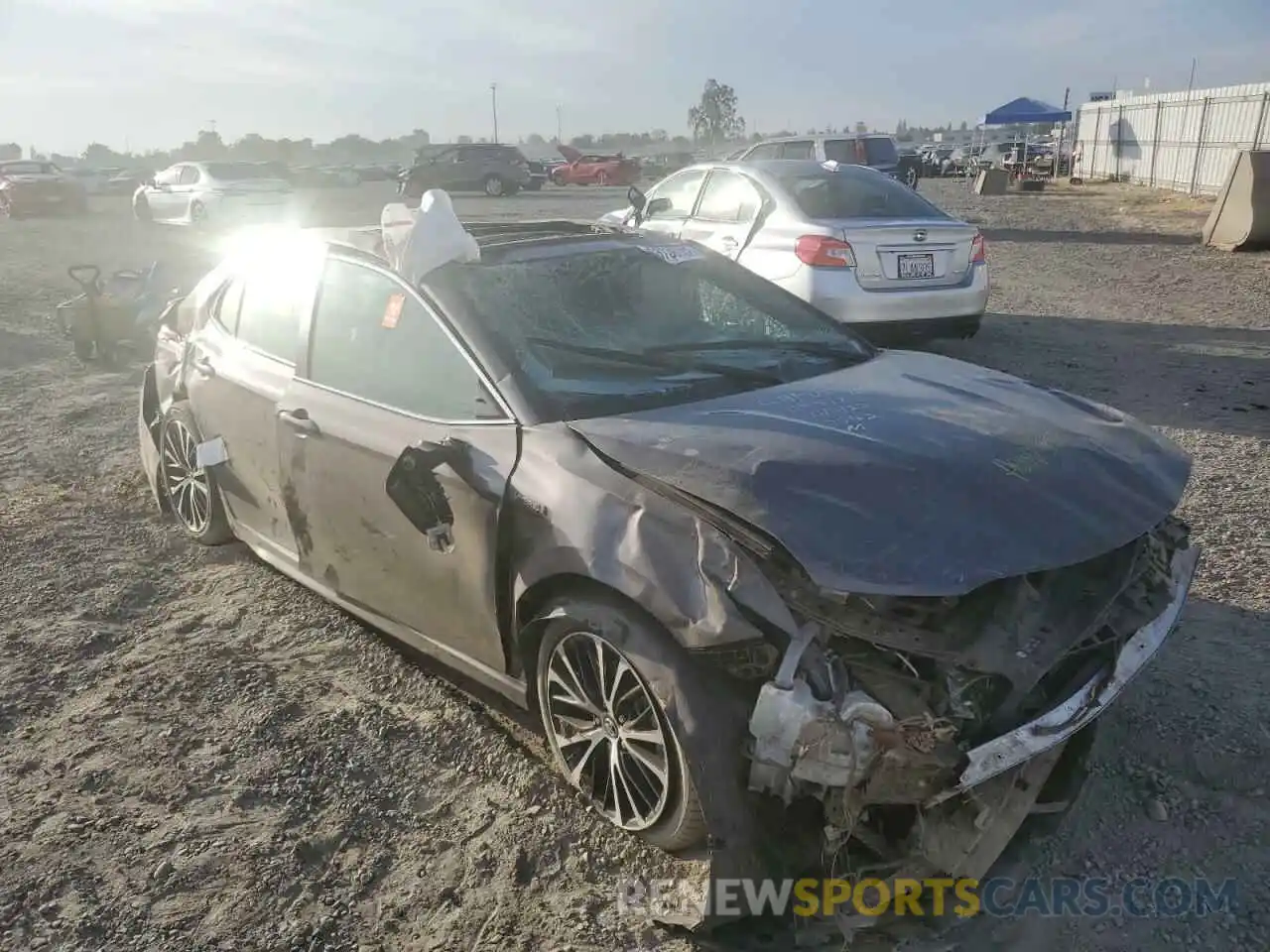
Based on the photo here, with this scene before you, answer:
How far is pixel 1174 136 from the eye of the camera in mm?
26547

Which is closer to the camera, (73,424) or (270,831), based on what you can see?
(270,831)

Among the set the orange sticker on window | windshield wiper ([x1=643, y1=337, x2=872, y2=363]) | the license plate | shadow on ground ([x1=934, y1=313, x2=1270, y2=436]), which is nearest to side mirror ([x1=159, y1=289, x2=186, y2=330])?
the orange sticker on window

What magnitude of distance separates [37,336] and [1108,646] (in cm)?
1178

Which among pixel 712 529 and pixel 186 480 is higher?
pixel 712 529

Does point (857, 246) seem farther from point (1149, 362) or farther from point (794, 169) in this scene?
point (1149, 362)

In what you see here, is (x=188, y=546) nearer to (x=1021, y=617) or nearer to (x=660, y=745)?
(x=660, y=745)

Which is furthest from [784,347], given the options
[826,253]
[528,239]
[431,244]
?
[826,253]

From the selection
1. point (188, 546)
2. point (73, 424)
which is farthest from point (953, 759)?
point (73, 424)

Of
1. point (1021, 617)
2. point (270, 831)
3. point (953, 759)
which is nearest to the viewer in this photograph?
point (953, 759)

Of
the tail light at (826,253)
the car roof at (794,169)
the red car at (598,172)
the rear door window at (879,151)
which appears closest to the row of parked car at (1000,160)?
the red car at (598,172)

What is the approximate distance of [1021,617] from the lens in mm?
2547

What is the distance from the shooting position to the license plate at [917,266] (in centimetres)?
738

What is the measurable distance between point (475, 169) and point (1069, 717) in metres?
33.6

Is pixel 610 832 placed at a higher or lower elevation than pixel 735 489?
lower
